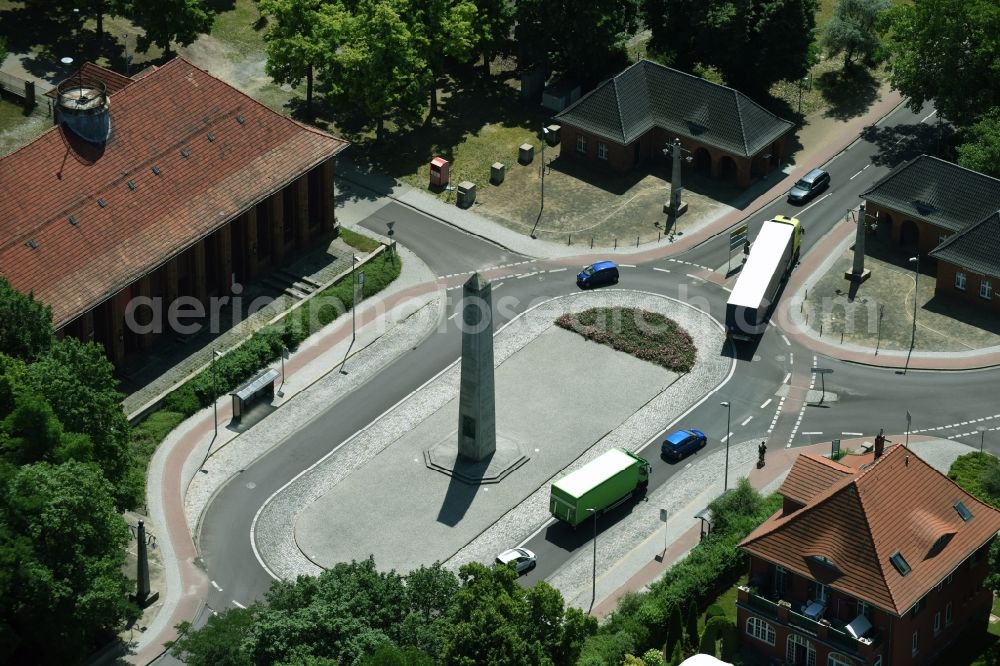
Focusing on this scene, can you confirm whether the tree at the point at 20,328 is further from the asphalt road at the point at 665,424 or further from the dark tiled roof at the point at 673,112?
the dark tiled roof at the point at 673,112

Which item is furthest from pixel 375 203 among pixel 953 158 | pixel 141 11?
pixel 953 158

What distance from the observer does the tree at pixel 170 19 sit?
17050cm

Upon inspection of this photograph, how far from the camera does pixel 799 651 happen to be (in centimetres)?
11606

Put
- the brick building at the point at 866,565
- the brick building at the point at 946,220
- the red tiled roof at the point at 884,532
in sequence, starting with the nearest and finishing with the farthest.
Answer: the red tiled roof at the point at 884,532
the brick building at the point at 866,565
the brick building at the point at 946,220

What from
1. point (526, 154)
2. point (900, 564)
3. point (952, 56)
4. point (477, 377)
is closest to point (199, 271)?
point (477, 377)

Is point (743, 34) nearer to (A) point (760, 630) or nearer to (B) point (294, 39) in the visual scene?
(B) point (294, 39)

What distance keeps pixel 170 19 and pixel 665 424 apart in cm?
6499

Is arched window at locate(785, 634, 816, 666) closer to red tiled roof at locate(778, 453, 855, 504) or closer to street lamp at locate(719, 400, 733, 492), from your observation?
red tiled roof at locate(778, 453, 855, 504)

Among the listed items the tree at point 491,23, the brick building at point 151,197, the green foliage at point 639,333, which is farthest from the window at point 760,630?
the tree at point 491,23

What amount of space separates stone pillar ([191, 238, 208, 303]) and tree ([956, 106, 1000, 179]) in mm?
65088

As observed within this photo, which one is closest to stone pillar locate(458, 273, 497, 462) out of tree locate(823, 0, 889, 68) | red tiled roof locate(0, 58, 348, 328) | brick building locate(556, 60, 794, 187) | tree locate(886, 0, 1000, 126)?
red tiled roof locate(0, 58, 348, 328)

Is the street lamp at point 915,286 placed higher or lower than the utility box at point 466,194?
higher

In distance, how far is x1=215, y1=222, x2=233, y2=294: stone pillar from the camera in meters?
147

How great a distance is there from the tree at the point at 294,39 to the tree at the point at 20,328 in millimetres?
47471
